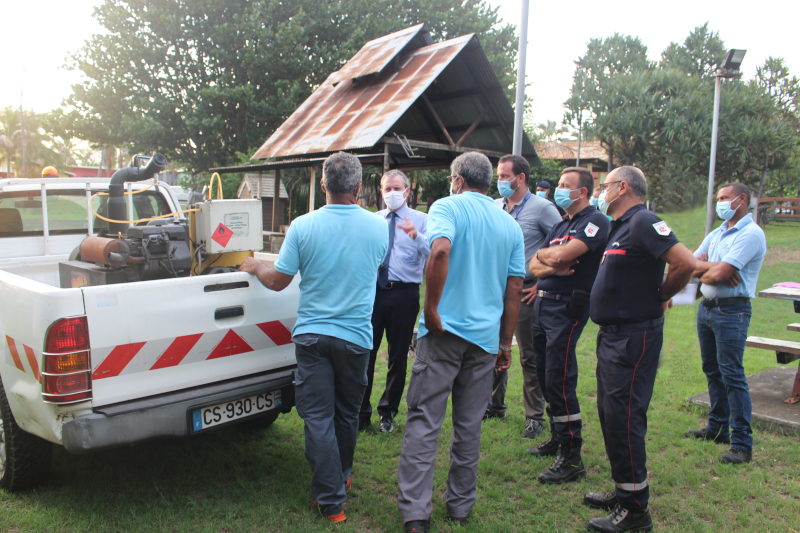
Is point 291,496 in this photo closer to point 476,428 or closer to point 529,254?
point 476,428

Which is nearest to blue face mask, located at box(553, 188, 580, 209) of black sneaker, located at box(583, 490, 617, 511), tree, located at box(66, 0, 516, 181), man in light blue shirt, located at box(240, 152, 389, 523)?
man in light blue shirt, located at box(240, 152, 389, 523)

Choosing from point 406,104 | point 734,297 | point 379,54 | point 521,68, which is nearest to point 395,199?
point 734,297

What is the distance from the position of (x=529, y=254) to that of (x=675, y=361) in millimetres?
3293

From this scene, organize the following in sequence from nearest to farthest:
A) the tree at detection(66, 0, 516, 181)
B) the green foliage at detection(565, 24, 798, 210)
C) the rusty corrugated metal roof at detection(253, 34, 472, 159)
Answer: the rusty corrugated metal roof at detection(253, 34, 472, 159)
the tree at detection(66, 0, 516, 181)
the green foliage at detection(565, 24, 798, 210)

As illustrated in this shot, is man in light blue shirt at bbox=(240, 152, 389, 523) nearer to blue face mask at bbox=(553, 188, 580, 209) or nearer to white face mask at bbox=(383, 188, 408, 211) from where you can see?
white face mask at bbox=(383, 188, 408, 211)

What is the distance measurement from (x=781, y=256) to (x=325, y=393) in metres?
18.7

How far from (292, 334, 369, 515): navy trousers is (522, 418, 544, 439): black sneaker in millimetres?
1749

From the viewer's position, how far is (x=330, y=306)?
2.90 meters

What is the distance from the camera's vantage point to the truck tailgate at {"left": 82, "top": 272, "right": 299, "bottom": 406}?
103 inches

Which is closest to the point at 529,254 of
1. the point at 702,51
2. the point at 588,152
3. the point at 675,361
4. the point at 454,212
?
the point at 454,212

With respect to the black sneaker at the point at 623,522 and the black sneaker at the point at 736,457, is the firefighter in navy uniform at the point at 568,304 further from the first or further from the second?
the black sneaker at the point at 736,457

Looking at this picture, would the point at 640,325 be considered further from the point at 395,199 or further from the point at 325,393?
the point at 395,199

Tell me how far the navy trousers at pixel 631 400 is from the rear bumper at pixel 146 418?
1.92 metres

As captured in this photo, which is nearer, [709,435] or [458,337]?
[458,337]
